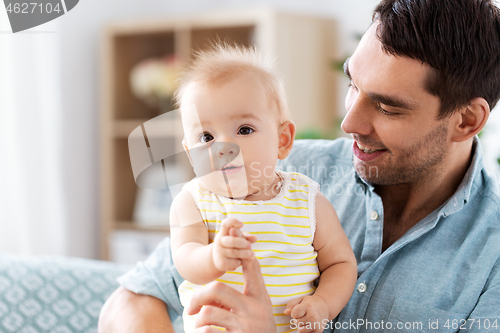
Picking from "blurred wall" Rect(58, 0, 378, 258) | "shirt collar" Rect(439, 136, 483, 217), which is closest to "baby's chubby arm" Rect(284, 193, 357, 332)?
"shirt collar" Rect(439, 136, 483, 217)

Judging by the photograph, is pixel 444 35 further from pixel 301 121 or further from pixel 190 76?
pixel 301 121

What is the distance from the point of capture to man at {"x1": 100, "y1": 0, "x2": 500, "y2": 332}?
3.02ft

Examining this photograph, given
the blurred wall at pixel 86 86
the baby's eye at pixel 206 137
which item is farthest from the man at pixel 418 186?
the blurred wall at pixel 86 86

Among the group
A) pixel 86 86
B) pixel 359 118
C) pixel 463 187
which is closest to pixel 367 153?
pixel 359 118

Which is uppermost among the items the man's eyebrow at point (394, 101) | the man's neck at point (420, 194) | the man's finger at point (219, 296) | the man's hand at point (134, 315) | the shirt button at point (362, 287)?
the man's eyebrow at point (394, 101)

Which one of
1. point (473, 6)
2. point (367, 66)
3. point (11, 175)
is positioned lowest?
point (11, 175)

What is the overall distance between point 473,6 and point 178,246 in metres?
0.77

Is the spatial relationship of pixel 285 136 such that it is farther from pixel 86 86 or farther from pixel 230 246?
pixel 86 86

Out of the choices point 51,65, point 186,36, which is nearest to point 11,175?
point 51,65

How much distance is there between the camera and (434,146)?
3.38 feet

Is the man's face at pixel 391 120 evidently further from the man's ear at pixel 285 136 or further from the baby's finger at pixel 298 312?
the baby's finger at pixel 298 312

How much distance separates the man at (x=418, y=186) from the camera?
919mm

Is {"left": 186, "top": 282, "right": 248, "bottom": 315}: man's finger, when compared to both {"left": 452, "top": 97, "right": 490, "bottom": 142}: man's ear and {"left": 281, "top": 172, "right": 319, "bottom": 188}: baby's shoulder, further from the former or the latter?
{"left": 452, "top": 97, "right": 490, "bottom": 142}: man's ear

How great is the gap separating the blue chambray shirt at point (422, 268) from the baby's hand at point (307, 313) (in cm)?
27
